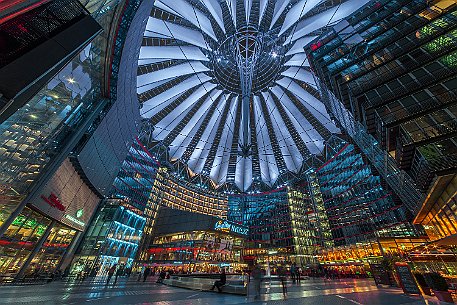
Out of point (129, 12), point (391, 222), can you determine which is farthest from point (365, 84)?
point (391, 222)

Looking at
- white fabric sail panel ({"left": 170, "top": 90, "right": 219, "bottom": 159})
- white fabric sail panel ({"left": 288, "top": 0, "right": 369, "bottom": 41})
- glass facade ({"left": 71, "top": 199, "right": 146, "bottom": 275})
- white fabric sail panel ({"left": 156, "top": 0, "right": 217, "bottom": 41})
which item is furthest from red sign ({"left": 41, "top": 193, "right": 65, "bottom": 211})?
white fabric sail panel ({"left": 288, "top": 0, "right": 369, "bottom": 41})

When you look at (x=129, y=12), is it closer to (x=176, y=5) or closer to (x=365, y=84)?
(x=176, y=5)

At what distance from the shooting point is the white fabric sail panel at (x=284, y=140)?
46.8 metres

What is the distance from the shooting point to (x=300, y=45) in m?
35.0

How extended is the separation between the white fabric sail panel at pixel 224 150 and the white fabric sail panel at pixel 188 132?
237 inches

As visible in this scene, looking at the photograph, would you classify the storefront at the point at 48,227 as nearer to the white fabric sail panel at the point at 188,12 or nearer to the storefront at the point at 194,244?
the white fabric sail panel at the point at 188,12

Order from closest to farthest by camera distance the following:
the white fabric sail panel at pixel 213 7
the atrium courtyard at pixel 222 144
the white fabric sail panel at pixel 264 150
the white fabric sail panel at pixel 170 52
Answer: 1. the atrium courtyard at pixel 222 144
2. the white fabric sail panel at pixel 213 7
3. the white fabric sail panel at pixel 170 52
4. the white fabric sail panel at pixel 264 150

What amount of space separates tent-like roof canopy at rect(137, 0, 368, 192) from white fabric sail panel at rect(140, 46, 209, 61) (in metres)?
0.15

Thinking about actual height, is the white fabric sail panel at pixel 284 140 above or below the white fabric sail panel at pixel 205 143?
above

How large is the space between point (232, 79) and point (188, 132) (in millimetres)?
16003

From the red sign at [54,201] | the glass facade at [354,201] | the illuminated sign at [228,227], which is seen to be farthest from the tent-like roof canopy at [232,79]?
the red sign at [54,201]

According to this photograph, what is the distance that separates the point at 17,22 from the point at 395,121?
23499 mm

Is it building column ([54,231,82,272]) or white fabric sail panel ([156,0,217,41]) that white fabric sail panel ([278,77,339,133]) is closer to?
white fabric sail panel ([156,0,217,41])


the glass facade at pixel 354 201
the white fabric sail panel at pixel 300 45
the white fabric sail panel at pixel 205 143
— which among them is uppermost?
the white fabric sail panel at pixel 300 45
